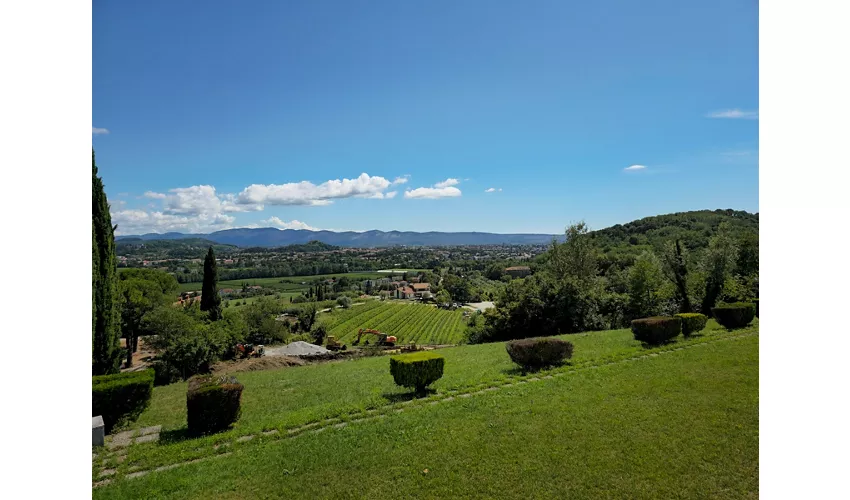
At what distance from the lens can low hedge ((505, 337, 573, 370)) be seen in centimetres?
891

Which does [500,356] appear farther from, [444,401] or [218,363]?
[218,363]

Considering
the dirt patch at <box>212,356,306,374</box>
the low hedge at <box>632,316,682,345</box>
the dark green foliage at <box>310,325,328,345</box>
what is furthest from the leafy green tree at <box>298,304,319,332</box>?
the low hedge at <box>632,316,682,345</box>

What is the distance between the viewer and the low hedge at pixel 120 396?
22.2 feet

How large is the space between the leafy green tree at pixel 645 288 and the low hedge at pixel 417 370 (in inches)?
604

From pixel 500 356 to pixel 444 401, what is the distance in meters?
5.12

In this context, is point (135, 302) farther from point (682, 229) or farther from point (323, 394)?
point (682, 229)

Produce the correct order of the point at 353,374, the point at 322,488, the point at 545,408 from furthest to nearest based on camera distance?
1. the point at 353,374
2. the point at 545,408
3. the point at 322,488

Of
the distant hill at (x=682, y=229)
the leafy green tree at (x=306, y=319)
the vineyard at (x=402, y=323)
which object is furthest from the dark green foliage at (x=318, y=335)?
the distant hill at (x=682, y=229)

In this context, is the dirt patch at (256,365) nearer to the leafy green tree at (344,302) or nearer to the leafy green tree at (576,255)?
the leafy green tree at (576,255)

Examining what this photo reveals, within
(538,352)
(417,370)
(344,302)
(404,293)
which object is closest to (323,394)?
(417,370)

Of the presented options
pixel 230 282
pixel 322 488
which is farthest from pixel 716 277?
pixel 230 282

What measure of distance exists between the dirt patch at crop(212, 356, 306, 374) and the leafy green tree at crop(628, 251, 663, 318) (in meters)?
16.3

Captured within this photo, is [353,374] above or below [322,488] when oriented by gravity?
below

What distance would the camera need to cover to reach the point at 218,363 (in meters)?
17.9
